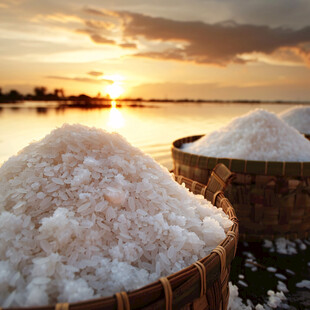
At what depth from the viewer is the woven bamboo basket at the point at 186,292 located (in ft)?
2.35

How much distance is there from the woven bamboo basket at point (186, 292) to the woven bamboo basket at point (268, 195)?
146 centimetres

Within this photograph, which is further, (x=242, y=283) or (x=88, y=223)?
(x=242, y=283)

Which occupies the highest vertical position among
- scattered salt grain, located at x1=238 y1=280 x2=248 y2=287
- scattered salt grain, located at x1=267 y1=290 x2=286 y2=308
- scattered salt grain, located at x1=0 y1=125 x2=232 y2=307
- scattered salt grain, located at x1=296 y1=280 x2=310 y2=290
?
scattered salt grain, located at x1=0 y1=125 x2=232 y2=307

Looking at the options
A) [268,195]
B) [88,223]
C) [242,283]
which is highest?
[88,223]

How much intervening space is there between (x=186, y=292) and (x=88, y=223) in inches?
15.7

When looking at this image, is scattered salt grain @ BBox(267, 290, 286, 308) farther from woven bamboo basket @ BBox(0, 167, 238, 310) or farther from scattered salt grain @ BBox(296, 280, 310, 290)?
woven bamboo basket @ BBox(0, 167, 238, 310)

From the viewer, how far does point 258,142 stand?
282cm

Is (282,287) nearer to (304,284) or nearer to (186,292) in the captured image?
(304,284)

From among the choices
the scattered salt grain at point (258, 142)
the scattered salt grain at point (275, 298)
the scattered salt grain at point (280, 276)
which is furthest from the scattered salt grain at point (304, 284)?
the scattered salt grain at point (258, 142)

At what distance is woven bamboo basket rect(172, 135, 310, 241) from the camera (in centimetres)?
→ 248

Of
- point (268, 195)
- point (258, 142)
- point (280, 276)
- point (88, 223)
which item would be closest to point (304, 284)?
point (280, 276)

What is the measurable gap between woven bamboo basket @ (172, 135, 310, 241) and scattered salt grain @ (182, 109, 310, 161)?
21cm

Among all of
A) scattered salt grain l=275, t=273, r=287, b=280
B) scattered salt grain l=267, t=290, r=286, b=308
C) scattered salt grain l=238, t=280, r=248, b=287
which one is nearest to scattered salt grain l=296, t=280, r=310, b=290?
scattered salt grain l=275, t=273, r=287, b=280

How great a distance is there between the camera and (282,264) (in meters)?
2.35
